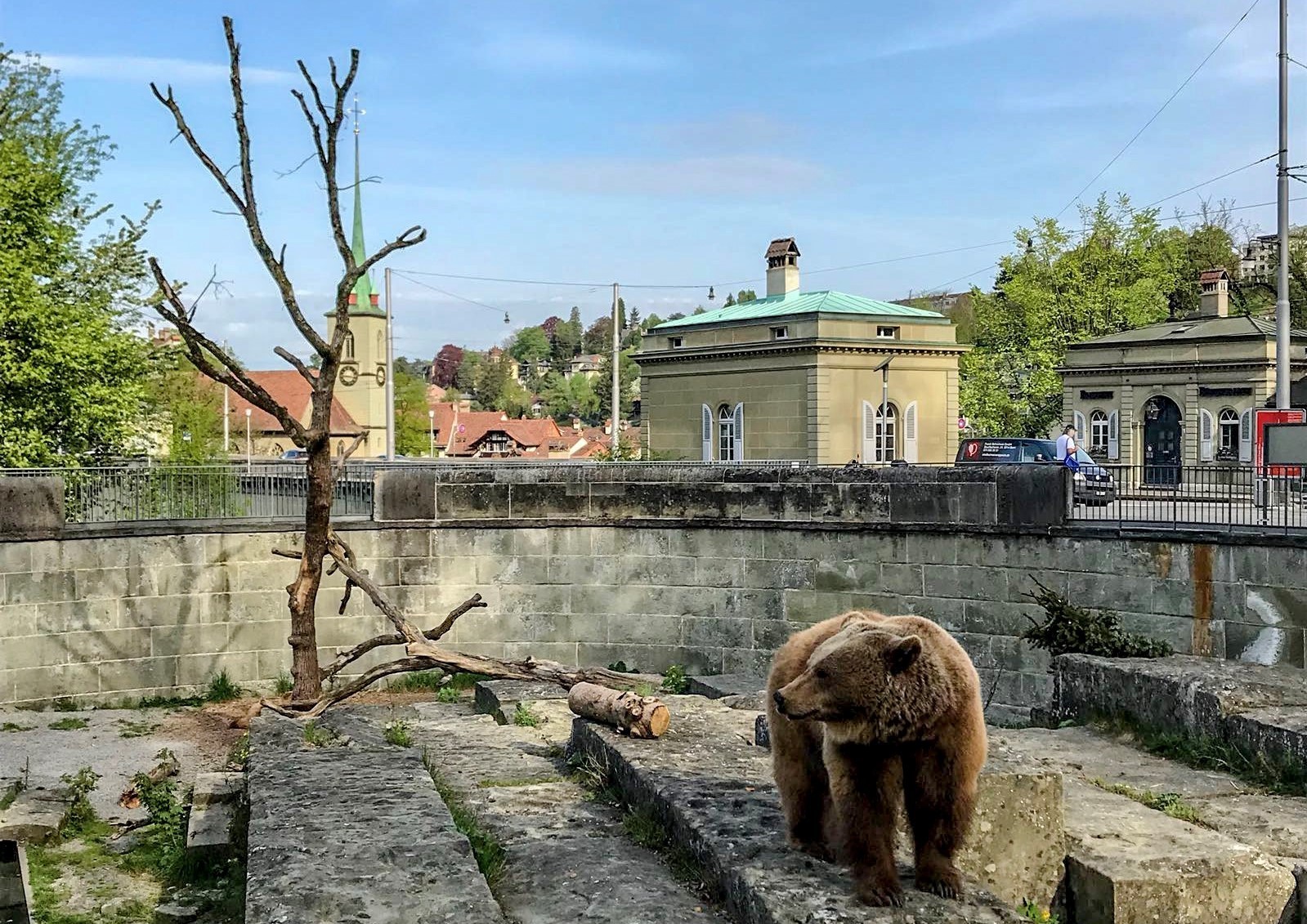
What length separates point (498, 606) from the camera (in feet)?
53.5

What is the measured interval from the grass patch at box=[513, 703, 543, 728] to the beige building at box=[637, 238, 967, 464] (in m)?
27.8

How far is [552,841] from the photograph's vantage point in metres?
7.98

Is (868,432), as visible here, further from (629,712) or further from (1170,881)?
(1170,881)

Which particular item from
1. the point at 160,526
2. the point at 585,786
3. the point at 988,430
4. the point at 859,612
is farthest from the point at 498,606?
the point at 988,430

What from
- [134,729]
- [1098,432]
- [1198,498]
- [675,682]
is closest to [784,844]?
[675,682]

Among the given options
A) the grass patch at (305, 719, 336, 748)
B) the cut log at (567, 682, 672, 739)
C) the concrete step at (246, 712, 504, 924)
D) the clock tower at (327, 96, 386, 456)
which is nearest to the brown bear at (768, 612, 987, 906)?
the concrete step at (246, 712, 504, 924)

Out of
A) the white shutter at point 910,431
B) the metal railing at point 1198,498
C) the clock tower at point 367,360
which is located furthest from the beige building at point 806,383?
the clock tower at point 367,360

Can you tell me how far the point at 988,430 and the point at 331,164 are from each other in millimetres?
47948

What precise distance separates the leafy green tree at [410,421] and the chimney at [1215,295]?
68.8 m

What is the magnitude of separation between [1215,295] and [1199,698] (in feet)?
144

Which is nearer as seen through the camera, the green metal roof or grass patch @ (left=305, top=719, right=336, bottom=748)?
grass patch @ (left=305, top=719, right=336, bottom=748)

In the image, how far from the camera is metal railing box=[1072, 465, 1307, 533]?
12695 millimetres

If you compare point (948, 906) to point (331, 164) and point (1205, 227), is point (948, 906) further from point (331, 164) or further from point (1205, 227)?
point (1205, 227)

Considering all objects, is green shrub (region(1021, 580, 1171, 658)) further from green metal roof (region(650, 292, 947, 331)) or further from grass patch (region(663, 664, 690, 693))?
green metal roof (region(650, 292, 947, 331))
